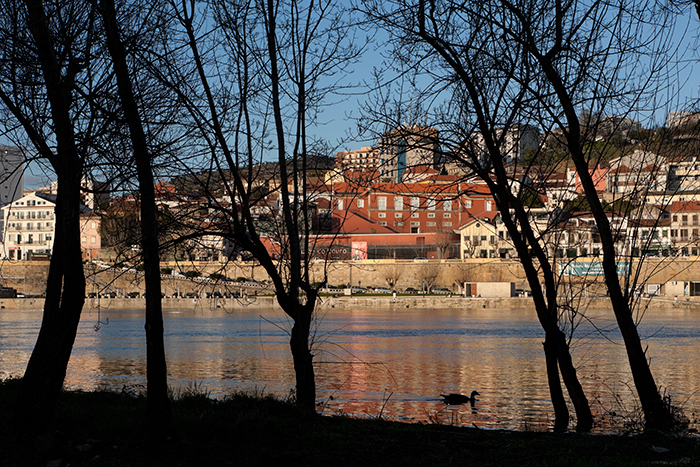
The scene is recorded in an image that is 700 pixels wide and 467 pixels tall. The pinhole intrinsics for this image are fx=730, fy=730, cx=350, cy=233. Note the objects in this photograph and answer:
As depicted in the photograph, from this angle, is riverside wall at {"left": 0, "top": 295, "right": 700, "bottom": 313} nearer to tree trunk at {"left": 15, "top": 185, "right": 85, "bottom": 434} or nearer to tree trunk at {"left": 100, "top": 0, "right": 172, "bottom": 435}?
tree trunk at {"left": 15, "top": 185, "right": 85, "bottom": 434}

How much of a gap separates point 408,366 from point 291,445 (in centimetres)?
1768

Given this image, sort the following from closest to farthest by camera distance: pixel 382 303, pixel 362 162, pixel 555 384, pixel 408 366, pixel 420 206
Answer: pixel 420 206 → pixel 555 384 → pixel 362 162 → pixel 408 366 → pixel 382 303

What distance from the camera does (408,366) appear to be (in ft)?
77.5

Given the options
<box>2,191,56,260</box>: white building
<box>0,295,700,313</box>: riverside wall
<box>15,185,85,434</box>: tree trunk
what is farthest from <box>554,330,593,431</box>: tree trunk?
<box>2,191,56,260</box>: white building

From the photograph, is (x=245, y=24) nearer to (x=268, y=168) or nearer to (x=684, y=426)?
(x=268, y=168)

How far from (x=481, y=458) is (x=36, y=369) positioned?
4013 mm

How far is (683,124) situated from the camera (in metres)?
7.37

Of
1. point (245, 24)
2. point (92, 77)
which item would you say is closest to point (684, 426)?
point (245, 24)

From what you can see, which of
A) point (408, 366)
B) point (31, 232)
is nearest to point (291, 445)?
point (408, 366)

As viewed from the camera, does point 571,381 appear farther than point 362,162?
No

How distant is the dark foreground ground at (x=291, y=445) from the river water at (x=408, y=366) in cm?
122

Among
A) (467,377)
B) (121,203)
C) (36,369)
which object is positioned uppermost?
(121,203)

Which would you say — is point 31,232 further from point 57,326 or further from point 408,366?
point 57,326

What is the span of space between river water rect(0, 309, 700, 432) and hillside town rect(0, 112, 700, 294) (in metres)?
1.57
